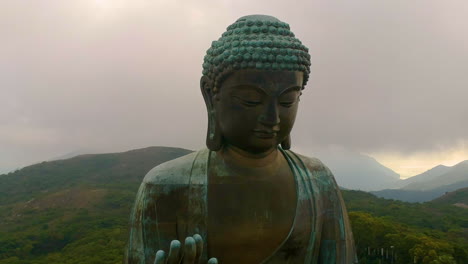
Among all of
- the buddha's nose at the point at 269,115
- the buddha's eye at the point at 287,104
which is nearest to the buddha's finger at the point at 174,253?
the buddha's nose at the point at 269,115

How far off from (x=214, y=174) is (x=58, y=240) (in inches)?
2151

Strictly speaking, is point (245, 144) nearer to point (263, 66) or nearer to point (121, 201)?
Answer: point (263, 66)

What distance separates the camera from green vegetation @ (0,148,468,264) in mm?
34938

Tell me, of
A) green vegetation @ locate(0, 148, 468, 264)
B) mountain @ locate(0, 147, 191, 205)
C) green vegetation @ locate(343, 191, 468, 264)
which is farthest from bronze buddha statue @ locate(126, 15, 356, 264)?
mountain @ locate(0, 147, 191, 205)

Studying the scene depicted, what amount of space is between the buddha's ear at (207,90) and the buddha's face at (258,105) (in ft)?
0.31

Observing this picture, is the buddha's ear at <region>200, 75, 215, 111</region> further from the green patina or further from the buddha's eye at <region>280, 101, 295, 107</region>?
the buddha's eye at <region>280, 101, 295, 107</region>

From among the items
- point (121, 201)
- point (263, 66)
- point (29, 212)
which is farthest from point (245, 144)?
point (29, 212)

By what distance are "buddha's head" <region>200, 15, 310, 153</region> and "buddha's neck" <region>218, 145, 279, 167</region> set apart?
137 millimetres

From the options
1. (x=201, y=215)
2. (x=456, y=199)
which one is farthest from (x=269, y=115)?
(x=456, y=199)

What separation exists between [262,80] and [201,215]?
1423 millimetres

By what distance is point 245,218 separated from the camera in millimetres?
4375

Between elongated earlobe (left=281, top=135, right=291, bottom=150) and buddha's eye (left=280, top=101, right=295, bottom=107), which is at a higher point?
buddha's eye (left=280, top=101, right=295, bottom=107)

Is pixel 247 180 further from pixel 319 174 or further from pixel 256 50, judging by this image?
pixel 256 50

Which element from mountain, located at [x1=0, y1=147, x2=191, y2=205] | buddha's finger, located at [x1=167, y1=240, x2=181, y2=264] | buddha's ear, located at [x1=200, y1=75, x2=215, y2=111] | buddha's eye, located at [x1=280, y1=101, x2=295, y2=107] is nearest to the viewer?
buddha's finger, located at [x1=167, y1=240, x2=181, y2=264]
